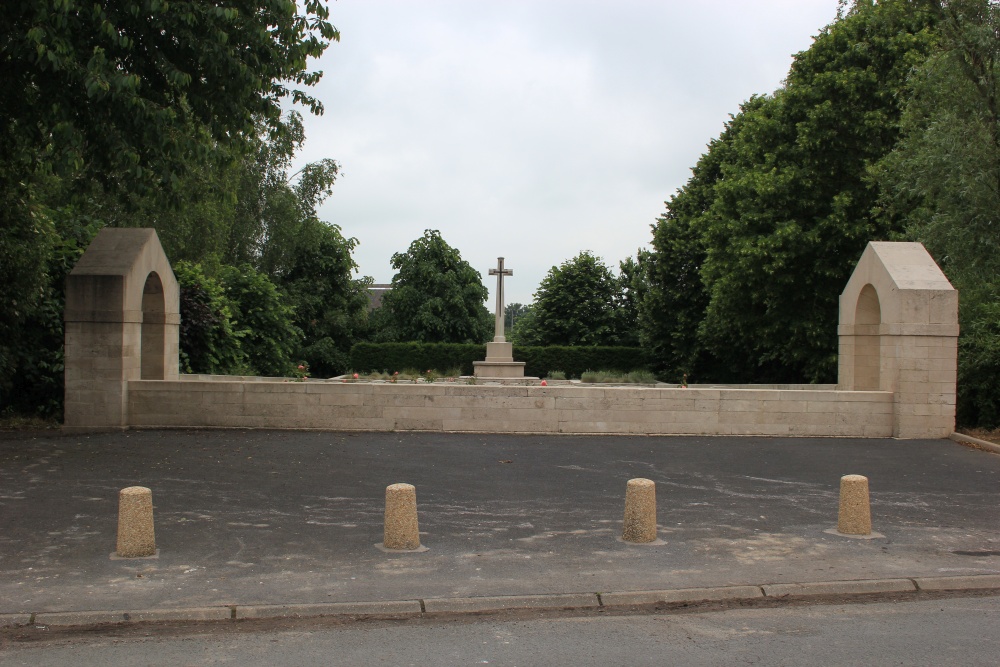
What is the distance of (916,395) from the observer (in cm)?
1562

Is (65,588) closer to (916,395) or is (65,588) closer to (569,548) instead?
(569,548)

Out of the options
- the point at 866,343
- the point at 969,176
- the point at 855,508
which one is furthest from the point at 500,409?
the point at 969,176

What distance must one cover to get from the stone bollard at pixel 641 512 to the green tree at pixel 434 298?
→ 1644 inches

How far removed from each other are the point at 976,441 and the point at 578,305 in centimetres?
3338

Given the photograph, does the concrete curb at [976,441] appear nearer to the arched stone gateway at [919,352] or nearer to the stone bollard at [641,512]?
the arched stone gateway at [919,352]

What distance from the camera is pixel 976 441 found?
49.1ft

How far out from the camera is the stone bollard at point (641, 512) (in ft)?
26.9

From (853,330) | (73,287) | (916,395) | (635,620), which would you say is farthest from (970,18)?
(73,287)

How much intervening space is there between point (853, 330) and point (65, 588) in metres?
15.8

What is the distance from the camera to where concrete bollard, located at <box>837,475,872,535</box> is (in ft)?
28.1

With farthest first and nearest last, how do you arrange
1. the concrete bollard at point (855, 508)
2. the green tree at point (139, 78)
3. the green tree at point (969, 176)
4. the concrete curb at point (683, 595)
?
1. the green tree at point (969, 176)
2. the green tree at point (139, 78)
3. the concrete bollard at point (855, 508)
4. the concrete curb at point (683, 595)

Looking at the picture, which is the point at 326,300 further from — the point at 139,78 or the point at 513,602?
the point at 513,602

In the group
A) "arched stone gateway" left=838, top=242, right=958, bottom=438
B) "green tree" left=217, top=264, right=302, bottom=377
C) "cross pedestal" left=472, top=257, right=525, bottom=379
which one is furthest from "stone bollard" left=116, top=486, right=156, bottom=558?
"cross pedestal" left=472, top=257, right=525, bottom=379

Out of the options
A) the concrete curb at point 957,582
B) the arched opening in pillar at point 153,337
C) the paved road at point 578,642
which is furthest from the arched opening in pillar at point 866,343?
the arched opening in pillar at point 153,337
